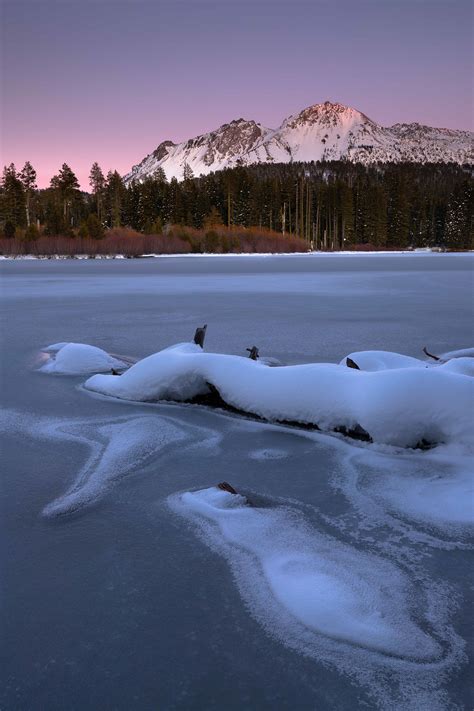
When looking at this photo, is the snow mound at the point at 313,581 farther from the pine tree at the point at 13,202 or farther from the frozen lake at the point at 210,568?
the pine tree at the point at 13,202

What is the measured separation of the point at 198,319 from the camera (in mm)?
9273

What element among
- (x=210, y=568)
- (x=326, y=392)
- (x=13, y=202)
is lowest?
(x=210, y=568)

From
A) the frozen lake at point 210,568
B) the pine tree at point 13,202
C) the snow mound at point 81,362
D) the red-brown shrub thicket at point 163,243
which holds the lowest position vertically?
the frozen lake at point 210,568

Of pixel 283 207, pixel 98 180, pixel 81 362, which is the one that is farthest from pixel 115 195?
pixel 81 362

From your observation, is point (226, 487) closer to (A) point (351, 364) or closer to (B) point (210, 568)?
(B) point (210, 568)

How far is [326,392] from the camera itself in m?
3.62

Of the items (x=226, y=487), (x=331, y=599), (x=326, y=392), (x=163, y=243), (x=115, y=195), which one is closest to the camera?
(x=331, y=599)

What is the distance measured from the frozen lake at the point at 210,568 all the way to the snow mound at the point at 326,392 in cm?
14

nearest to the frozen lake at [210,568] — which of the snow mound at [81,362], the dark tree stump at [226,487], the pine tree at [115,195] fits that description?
the dark tree stump at [226,487]

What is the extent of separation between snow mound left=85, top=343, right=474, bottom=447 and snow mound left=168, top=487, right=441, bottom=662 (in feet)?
3.59

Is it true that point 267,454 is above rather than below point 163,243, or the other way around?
below

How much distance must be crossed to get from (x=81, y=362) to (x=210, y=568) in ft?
12.5

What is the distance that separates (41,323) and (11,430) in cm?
560

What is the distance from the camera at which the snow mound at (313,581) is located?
5.59 feet
